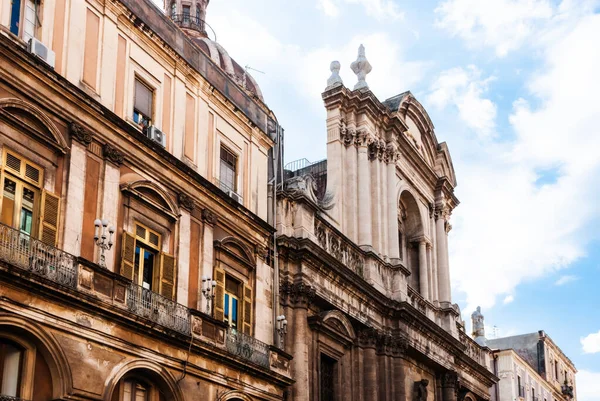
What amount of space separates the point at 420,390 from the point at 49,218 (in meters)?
19.5

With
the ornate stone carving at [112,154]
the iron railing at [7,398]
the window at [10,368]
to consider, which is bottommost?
the iron railing at [7,398]

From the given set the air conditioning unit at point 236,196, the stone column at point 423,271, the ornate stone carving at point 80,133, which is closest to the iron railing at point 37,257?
the ornate stone carving at point 80,133

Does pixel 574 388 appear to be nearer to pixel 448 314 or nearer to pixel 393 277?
pixel 448 314

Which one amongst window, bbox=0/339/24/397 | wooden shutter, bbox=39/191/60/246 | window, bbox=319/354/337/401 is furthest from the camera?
window, bbox=319/354/337/401

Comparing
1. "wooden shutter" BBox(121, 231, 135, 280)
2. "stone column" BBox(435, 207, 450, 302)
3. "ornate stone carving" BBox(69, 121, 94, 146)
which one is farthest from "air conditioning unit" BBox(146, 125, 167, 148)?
"stone column" BBox(435, 207, 450, 302)

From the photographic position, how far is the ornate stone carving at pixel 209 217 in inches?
936

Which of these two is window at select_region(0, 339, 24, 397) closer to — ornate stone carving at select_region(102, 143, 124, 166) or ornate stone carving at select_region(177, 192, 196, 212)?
ornate stone carving at select_region(102, 143, 124, 166)

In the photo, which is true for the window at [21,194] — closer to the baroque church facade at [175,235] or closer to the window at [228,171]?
the baroque church facade at [175,235]

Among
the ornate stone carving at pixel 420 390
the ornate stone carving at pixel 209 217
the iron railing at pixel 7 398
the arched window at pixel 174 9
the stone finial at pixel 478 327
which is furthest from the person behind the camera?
the arched window at pixel 174 9

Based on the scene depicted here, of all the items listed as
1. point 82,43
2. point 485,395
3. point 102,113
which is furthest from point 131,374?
point 485,395

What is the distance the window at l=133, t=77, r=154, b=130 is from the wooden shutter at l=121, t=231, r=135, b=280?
10.0 ft

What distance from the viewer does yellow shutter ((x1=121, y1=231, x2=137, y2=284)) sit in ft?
67.1

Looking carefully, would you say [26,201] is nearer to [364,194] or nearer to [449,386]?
[364,194]

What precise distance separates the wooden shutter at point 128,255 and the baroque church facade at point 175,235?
0.05 metres
